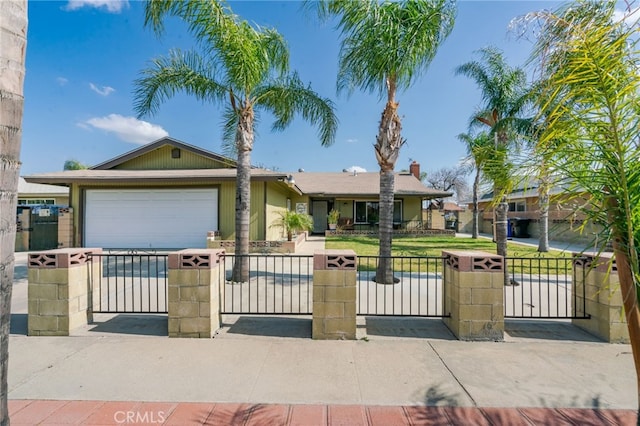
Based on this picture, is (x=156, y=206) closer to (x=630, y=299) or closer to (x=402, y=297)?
(x=402, y=297)

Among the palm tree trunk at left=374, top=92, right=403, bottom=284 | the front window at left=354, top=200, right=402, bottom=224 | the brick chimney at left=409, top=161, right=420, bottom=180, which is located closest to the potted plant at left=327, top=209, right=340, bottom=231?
the front window at left=354, top=200, right=402, bottom=224

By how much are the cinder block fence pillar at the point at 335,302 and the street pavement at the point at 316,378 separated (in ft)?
0.52

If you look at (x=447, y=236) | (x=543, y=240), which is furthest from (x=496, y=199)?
(x=447, y=236)

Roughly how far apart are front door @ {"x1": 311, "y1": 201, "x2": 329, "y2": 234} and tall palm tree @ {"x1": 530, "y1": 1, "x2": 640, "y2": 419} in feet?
60.8

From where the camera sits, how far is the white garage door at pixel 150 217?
41.4 ft

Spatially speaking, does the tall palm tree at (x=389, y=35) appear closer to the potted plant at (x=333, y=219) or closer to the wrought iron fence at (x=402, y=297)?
the wrought iron fence at (x=402, y=297)

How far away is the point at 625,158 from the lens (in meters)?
1.83

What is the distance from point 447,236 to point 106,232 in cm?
1912

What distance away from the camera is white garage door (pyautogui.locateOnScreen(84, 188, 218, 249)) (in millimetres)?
12617

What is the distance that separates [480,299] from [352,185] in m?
17.5

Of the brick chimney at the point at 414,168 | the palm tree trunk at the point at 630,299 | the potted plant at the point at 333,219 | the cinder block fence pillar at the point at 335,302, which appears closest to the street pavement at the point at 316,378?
the cinder block fence pillar at the point at 335,302

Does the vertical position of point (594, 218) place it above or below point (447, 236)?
above

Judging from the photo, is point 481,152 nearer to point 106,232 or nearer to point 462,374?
point 462,374

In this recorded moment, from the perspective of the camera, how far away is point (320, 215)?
20.7 m
